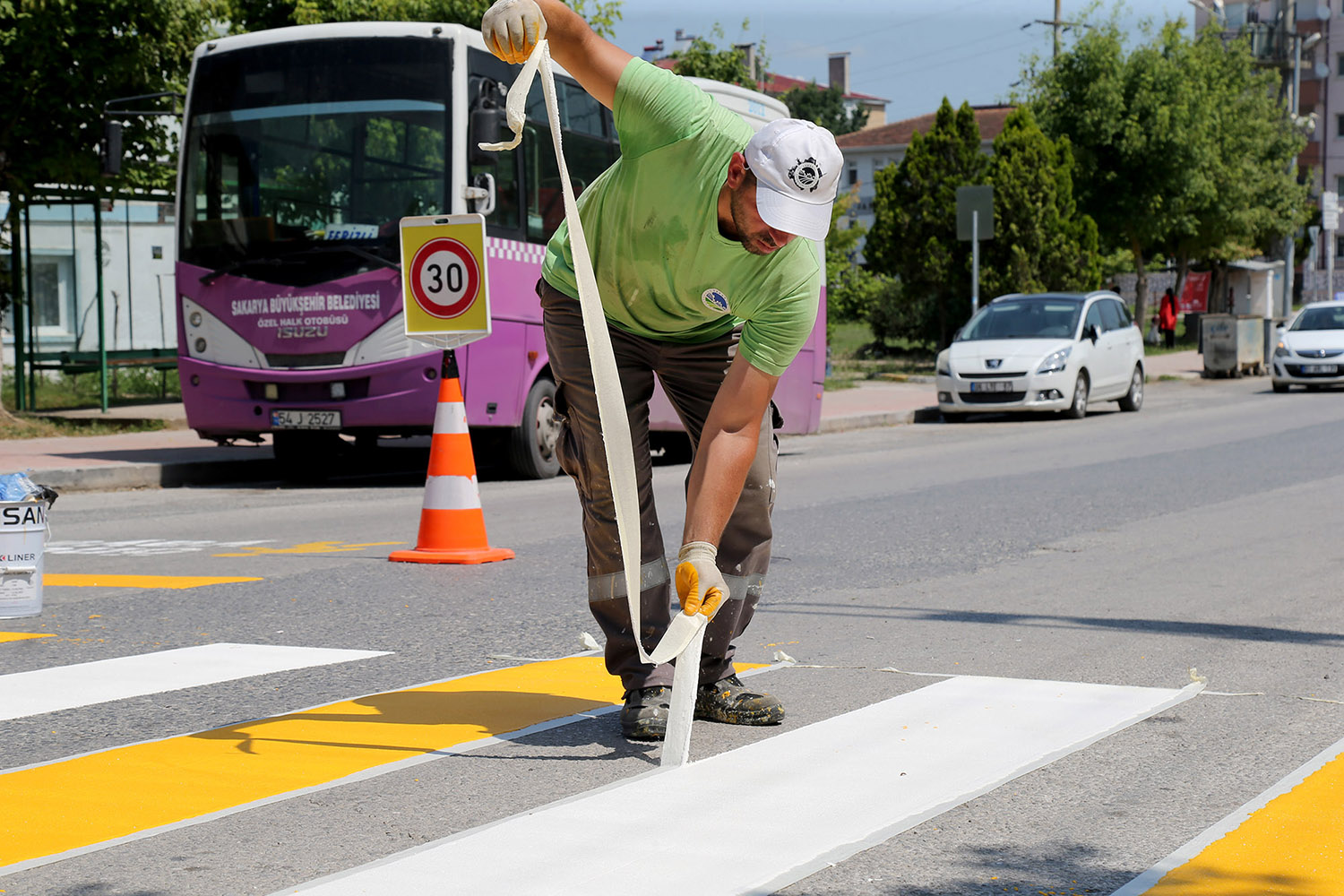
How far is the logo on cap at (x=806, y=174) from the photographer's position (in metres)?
3.60

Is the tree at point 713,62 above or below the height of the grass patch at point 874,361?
above

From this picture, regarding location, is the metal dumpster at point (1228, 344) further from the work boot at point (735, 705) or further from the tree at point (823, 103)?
the tree at point (823, 103)

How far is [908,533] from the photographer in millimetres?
9328

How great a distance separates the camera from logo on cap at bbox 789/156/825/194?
360 centimetres

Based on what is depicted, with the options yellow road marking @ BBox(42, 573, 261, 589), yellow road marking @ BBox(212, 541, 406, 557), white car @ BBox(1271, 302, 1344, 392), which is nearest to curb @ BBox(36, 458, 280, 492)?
yellow road marking @ BBox(212, 541, 406, 557)

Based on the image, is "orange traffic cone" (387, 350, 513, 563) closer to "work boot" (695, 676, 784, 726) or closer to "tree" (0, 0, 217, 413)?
"work boot" (695, 676, 784, 726)

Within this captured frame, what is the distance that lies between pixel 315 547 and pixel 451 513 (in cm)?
120

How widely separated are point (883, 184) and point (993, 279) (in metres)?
3.11

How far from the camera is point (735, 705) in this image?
4434 millimetres

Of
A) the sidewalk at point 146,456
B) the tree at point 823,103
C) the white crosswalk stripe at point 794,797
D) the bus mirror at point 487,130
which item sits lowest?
the white crosswalk stripe at point 794,797

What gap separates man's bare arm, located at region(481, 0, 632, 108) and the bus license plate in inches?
357

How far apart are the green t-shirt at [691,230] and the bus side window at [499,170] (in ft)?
28.7

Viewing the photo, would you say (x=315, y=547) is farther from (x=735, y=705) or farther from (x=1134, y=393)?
(x=1134, y=393)

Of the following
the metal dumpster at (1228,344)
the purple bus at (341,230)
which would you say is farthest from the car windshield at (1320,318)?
the purple bus at (341,230)
